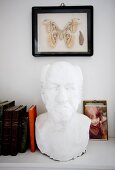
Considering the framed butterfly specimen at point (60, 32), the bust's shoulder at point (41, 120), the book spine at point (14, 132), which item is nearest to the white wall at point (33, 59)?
the framed butterfly specimen at point (60, 32)

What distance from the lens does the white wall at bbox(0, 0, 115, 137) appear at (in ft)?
4.53

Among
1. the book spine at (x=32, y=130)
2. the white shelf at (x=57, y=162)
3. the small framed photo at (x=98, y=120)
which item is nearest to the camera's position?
the white shelf at (x=57, y=162)

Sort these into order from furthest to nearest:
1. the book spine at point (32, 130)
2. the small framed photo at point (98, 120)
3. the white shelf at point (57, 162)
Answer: the small framed photo at point (98, 120)
the book spine at point (32, 130)
the white shelf at point (57, 162)

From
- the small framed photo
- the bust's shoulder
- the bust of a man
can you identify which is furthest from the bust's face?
the small framed photo

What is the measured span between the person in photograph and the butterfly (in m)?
0.45

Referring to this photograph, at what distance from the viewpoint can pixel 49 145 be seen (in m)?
1.07

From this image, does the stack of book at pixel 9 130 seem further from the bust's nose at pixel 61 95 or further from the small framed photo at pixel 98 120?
the small framed photo at pixel 98 120

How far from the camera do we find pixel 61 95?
1.00 m

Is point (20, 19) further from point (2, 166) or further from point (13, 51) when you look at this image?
point (2, 166)

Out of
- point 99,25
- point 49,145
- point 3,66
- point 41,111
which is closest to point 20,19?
point 3,66

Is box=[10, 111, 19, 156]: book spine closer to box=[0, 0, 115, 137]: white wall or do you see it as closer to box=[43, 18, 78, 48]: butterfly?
box=[0, 0, 115, 137]: white wall

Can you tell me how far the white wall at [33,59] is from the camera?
4.53 feet

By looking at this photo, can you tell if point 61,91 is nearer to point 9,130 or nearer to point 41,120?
point 41,120

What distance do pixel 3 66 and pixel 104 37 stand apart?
720mm
